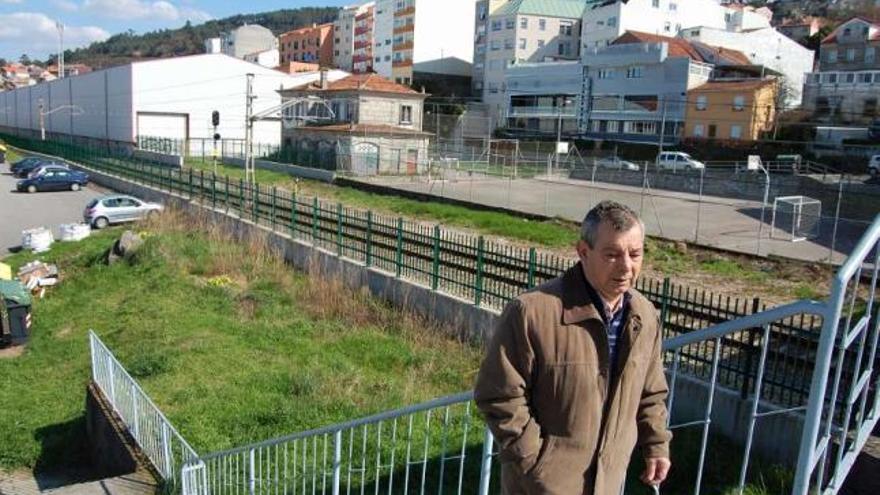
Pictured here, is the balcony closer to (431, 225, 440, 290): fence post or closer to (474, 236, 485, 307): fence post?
(431, 225, 440, 290): fence post

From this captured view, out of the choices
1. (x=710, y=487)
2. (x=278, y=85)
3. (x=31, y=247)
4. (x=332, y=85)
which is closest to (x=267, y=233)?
(x=31, y=247)

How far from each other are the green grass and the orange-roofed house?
25.0 meters

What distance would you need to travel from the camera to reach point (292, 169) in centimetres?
4694

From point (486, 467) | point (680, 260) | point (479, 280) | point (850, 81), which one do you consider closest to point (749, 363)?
point (486, 467)

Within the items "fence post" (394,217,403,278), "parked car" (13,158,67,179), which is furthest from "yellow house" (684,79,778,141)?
"fence post" (394,217,403,278)

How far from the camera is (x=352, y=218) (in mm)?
17734

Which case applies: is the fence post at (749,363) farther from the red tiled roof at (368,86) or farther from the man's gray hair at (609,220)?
the red tiled roof at (368,86)

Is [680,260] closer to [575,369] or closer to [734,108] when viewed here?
[575,369]

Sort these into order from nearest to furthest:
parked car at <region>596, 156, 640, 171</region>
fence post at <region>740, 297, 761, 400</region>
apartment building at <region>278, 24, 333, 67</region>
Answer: fence post at <region>740, 297, 761, 400</region>
parked car at <region>596, 156, 640, 171</region>
apartment building at <region>278, 24, 333, 67</region>

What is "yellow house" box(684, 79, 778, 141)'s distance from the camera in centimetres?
5453

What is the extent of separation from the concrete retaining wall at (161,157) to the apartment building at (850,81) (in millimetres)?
48229

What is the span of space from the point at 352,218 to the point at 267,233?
16.3 feet

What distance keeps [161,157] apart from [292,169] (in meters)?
11.5

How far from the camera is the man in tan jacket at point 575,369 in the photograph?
9.00ft
